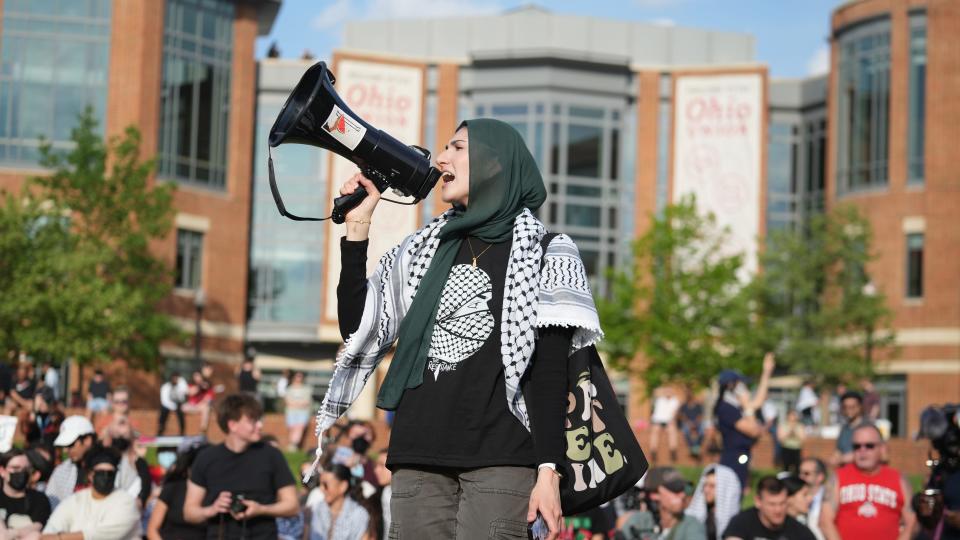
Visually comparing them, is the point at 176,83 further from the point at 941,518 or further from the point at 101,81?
the point at 941,518

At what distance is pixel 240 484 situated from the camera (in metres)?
9.96

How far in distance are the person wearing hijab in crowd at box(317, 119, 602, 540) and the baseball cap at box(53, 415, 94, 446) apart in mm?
9714

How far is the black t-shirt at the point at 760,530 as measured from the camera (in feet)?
35.4

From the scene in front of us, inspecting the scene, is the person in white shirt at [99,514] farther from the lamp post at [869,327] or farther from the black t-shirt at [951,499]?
the lamp post at [869,327]

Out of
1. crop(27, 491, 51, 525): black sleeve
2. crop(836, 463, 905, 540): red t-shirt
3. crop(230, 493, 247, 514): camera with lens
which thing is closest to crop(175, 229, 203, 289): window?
crop(27, 491, 51, 525): black sleeve

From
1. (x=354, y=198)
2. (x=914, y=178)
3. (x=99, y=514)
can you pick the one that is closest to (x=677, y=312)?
(x=914, y=178)

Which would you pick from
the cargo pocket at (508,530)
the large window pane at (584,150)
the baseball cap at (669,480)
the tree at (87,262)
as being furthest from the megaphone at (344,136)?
the large window pane at (584,150)

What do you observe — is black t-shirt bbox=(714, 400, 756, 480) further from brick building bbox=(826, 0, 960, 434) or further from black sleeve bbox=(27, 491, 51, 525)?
brick building bbox=(826, 0, 960, 434)

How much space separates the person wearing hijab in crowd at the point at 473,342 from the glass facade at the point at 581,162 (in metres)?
49.3

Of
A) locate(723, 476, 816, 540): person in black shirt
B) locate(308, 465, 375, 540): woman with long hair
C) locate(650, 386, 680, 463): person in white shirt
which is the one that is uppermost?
locate(723, 476, 816, 540): person in black shirt

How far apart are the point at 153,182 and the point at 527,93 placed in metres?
13.9

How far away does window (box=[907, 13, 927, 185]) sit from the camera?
50594mm

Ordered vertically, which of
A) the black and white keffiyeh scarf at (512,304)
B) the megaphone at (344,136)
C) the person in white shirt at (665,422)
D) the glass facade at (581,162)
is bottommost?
the person in white shirt at (665,422)

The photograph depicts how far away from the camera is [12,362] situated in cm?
3634
